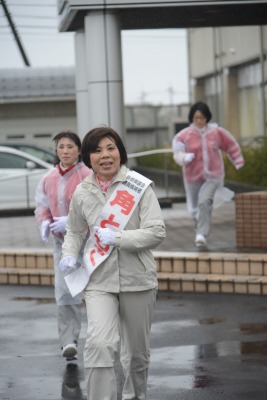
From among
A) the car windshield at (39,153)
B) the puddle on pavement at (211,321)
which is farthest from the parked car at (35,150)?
the puddle on pavement at (211,321)

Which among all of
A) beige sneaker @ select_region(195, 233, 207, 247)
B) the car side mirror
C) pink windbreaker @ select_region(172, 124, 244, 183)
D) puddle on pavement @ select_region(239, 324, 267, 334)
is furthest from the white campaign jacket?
the car side mirror

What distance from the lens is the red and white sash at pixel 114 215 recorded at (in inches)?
264

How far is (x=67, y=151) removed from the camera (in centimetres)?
873

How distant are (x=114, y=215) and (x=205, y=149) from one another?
7.35 metres

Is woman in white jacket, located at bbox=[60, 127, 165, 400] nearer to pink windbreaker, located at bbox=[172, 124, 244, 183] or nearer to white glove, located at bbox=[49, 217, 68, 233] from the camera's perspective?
white glove, located at bbox=[49, 217, 68, 233]

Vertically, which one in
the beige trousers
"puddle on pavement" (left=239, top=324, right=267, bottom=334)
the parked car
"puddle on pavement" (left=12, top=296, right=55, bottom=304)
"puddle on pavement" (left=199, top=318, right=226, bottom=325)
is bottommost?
"puddle on pavement" (left=12, top=296, right=55, bottom=304)

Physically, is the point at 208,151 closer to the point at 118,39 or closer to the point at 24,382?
the point at 118,39

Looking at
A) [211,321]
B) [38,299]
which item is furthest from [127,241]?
[38,299]

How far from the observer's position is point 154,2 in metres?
14.3

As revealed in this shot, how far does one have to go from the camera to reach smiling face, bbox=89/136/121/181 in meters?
6.77

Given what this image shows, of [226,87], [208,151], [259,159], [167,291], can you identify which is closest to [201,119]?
[208,151]

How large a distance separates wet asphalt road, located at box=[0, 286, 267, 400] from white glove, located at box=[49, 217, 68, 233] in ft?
3.04

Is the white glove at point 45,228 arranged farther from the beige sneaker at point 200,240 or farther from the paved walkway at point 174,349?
the beige sneaker at point 200,240

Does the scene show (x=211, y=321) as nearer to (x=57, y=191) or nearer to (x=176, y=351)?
(x=176, y=351)
